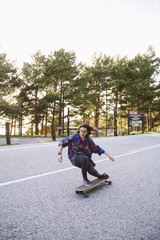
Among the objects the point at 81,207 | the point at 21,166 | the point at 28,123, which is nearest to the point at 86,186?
the point at 81,207

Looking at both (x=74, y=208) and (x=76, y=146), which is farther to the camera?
(x=76, y=146)

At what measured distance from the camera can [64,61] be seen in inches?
1391

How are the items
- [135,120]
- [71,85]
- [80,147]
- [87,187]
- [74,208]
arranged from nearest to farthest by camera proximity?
1. [74,208]
2. [87,187]
3. [80,147]
4. [135,120]
5. [71,85]

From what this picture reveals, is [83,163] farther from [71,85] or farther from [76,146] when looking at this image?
[71,85]

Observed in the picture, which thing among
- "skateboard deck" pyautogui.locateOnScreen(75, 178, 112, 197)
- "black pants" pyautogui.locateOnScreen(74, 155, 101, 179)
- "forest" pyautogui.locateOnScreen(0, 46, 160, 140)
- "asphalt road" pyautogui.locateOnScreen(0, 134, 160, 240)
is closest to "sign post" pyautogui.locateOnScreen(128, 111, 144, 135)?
"forest" pyautogui.locateOnScreen(0, 46, 160, 140)

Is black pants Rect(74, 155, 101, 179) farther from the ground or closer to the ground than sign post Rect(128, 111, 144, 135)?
closer to the ground

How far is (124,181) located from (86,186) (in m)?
1.19

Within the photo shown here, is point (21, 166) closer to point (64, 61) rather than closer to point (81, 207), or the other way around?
point (81, 207)

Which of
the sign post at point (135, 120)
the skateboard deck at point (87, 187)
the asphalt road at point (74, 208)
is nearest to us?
the asphalt road at point (74, 208)

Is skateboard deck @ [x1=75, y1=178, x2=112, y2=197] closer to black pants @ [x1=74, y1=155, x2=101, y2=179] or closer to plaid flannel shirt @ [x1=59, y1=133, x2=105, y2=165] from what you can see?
black pants @ [x1=74, y1=155, x2=101, y2=179]

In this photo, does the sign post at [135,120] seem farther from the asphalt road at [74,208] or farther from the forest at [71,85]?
the asphalt road at [74,208]

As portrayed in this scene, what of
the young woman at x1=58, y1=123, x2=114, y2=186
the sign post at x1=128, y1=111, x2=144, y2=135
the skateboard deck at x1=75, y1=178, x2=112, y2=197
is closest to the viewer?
the skateboard deck at x1=75, y1=178, x2=112, y2=197

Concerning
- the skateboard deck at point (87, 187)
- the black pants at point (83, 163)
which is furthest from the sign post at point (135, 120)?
the black pants at point (83, 163)

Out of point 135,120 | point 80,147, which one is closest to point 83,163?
point 80,147
